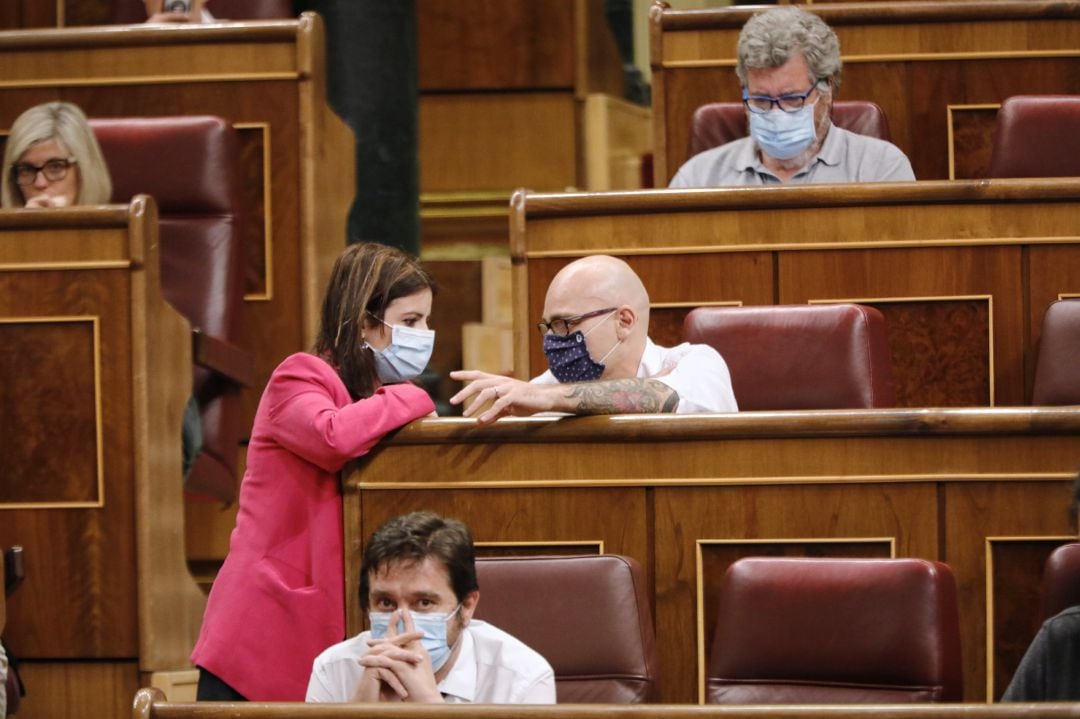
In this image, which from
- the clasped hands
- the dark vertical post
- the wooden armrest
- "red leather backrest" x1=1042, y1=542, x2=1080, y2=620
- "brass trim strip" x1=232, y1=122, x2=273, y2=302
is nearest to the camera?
the clasped hands

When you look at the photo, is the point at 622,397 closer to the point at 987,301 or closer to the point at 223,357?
the point at 987,301

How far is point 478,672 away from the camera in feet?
4.13

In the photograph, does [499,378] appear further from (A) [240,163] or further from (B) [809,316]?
(A) [240,163]

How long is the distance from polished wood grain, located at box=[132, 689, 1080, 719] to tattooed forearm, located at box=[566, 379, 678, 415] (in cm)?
52

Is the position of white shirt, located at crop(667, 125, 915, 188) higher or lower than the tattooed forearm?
higher

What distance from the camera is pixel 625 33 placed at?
11.4 feet

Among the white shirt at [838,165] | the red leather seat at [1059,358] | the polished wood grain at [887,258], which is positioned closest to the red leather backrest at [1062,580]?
the red leather seat at [1059,358]

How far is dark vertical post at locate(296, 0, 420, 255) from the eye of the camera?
2.71 meters

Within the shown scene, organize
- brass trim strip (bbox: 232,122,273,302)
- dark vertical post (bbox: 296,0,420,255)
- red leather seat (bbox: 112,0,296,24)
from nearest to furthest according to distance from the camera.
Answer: brass trim strip (bbox: 232,122,273,302) → red leather seat (bbox: 112,0,296,24) → dark vertical post (bbox: 296,0,420,255)

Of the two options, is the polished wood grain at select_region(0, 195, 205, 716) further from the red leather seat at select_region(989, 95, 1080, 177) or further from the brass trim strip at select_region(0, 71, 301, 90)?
the red leather seat at select_region(989, 95, 1080, 177)

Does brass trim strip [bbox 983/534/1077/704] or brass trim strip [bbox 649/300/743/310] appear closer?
brass trim strip [bbox 983/534/1077/704]

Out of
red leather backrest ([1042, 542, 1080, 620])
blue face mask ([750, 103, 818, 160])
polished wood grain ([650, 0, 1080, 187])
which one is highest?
A: polished wood grain ([650, 0, 1080, 187])

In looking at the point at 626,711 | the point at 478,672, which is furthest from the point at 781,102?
the point at 626,711

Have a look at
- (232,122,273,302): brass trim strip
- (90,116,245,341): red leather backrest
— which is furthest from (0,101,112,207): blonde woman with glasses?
(232,122,273,302): brass trim strip
